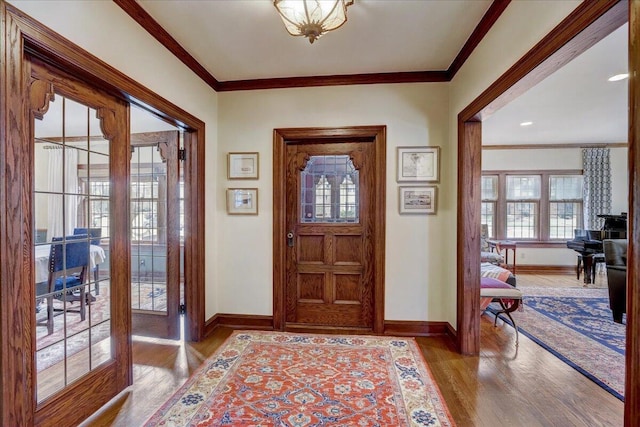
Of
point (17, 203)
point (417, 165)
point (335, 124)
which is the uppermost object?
point (335, 124)

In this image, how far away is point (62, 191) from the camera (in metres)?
1.69

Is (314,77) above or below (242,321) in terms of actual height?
above

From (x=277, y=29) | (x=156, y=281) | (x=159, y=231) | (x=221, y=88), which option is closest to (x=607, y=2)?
(x=277, y=29)

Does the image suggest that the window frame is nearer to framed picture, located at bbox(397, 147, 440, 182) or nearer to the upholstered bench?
the upholstered bench

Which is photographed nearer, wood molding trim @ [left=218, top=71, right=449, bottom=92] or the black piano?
wood molding trim @ [left=218, top=71, right=449, bottom=92]

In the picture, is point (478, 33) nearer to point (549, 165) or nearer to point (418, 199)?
point (418, 199)

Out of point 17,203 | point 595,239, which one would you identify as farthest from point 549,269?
point 17,203

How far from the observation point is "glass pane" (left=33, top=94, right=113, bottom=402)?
5.14 feet

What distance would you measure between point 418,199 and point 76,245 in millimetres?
2802

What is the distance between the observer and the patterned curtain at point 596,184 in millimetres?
5977

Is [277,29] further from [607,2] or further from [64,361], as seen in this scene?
[64,361]

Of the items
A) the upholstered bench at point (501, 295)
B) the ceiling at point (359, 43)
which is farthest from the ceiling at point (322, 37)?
the upholstered bench at point (501, 295)

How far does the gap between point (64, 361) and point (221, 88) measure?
8.88 ft

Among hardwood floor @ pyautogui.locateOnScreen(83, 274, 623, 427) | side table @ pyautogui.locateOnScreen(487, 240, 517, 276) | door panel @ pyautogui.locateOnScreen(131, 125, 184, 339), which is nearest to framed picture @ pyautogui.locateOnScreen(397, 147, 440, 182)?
hardwood floor @ pyautogui.locateOnScreen(83, 274, 623, 427)
